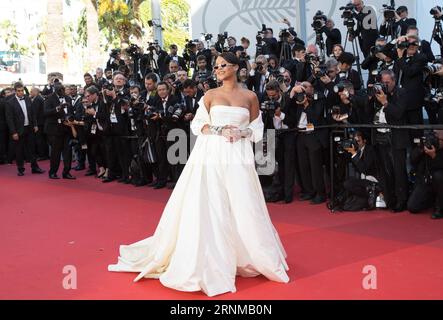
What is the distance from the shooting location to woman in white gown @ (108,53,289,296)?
15.8ft

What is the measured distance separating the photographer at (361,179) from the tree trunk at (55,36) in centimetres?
1589

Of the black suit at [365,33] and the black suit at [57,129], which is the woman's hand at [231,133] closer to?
the black suit at [365,33]

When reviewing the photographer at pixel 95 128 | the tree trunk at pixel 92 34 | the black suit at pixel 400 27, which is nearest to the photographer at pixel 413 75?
the black suit at pixel 400 27

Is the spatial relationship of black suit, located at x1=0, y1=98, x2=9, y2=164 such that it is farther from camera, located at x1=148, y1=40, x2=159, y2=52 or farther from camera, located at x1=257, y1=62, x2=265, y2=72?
camera, located at x1=257, y1=62, x2=265, y2=72

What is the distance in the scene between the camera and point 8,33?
183 feet

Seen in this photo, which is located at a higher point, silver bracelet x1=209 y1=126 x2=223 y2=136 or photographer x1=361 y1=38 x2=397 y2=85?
photographer x1=361 y1=38 x2=397 y2=85

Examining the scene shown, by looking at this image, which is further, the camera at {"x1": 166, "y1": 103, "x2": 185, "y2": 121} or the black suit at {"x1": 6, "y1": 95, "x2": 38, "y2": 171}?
the black suit at {"x1": 6, "y1": 95, "x2": 38, "y2": 171}

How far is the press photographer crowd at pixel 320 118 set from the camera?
7.64 meters

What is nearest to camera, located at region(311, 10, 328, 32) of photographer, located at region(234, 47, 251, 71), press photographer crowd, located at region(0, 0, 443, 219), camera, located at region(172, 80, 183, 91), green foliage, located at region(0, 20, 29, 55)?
press photographer crowd, located at region(0, 0, 443, 219)

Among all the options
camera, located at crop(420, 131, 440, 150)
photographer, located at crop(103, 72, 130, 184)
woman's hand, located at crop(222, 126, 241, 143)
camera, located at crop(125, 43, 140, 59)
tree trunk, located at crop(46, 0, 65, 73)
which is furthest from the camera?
tree trunk, located at crop(46, 0, 65, 73)

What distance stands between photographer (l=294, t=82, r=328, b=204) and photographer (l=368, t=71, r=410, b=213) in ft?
2.42

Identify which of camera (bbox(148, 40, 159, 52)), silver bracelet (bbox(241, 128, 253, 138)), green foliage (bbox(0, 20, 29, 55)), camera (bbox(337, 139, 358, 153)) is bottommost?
camera (bbox(337, 139, 358, 153))
